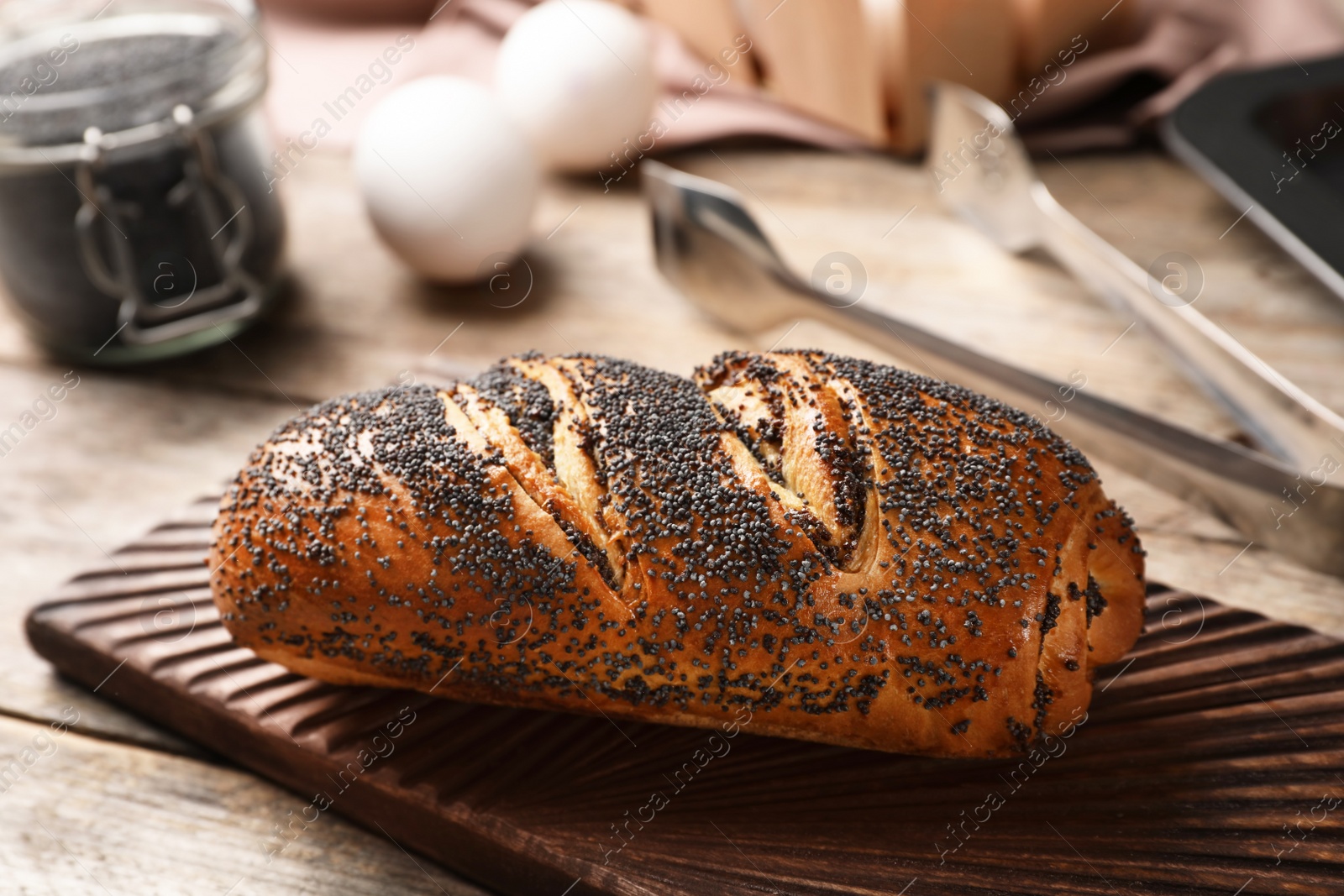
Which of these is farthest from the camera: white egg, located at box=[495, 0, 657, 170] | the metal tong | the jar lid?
white egg, located at box=[495, 0, 657, 170]

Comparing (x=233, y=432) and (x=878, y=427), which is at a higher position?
(x=878, y=427)

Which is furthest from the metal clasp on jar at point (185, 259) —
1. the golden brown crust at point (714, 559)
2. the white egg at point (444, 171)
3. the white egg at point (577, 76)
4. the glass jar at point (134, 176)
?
the golden brown crust at point (714, 559)

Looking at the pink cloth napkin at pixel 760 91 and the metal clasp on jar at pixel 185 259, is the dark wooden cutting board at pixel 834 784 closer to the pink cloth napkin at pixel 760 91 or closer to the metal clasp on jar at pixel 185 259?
the metal clasp on jar at pixel 185 259

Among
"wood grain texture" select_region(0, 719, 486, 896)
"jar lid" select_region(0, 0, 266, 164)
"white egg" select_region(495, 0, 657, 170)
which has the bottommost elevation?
"wood grain texture" select_region(0, 719, 486, 896)

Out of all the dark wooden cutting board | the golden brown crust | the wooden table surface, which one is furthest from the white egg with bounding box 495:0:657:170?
the dark wooden cutting board

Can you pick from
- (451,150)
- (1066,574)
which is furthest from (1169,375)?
(451,150)

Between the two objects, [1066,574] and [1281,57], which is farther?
[1281,57]

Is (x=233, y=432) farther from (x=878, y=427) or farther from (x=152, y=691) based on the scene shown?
(x=878, y=427)

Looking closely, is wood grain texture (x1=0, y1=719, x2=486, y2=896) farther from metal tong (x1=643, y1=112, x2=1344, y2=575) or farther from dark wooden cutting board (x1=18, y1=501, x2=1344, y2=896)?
metal tong (x1=643, y1=112, x2=1344, y2=575)
